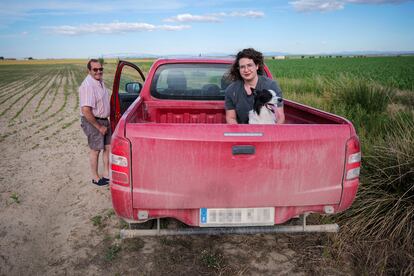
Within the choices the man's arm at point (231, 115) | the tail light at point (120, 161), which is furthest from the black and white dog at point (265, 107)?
the tail light at point (120, 161)

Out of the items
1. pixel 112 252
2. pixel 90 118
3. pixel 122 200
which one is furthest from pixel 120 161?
pixel 90 118

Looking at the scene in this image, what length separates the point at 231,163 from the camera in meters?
2.34

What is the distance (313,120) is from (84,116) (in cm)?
307

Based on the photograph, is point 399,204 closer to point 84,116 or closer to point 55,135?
point 84,116

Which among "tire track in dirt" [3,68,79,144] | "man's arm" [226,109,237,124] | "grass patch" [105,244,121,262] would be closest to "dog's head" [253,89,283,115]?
"man's arm" [226,109,237,124]

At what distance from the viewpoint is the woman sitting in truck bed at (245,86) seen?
3.72 meters

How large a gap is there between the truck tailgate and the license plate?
0.06 metres

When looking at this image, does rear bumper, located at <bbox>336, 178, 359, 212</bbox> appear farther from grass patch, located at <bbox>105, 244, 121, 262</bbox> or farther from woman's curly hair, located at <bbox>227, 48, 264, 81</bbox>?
grass patch, located at <bbox>105, 244, 121, 262</bbox>

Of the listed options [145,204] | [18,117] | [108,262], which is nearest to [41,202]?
[108,262]

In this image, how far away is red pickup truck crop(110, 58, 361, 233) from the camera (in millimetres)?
2291

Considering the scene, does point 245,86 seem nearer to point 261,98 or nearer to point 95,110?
point 261,98

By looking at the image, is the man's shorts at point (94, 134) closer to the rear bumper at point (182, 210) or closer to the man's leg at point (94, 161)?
the man's leg at point (94, 161)

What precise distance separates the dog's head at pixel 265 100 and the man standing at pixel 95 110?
7.60 feet

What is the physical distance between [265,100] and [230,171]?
129 centimetres
